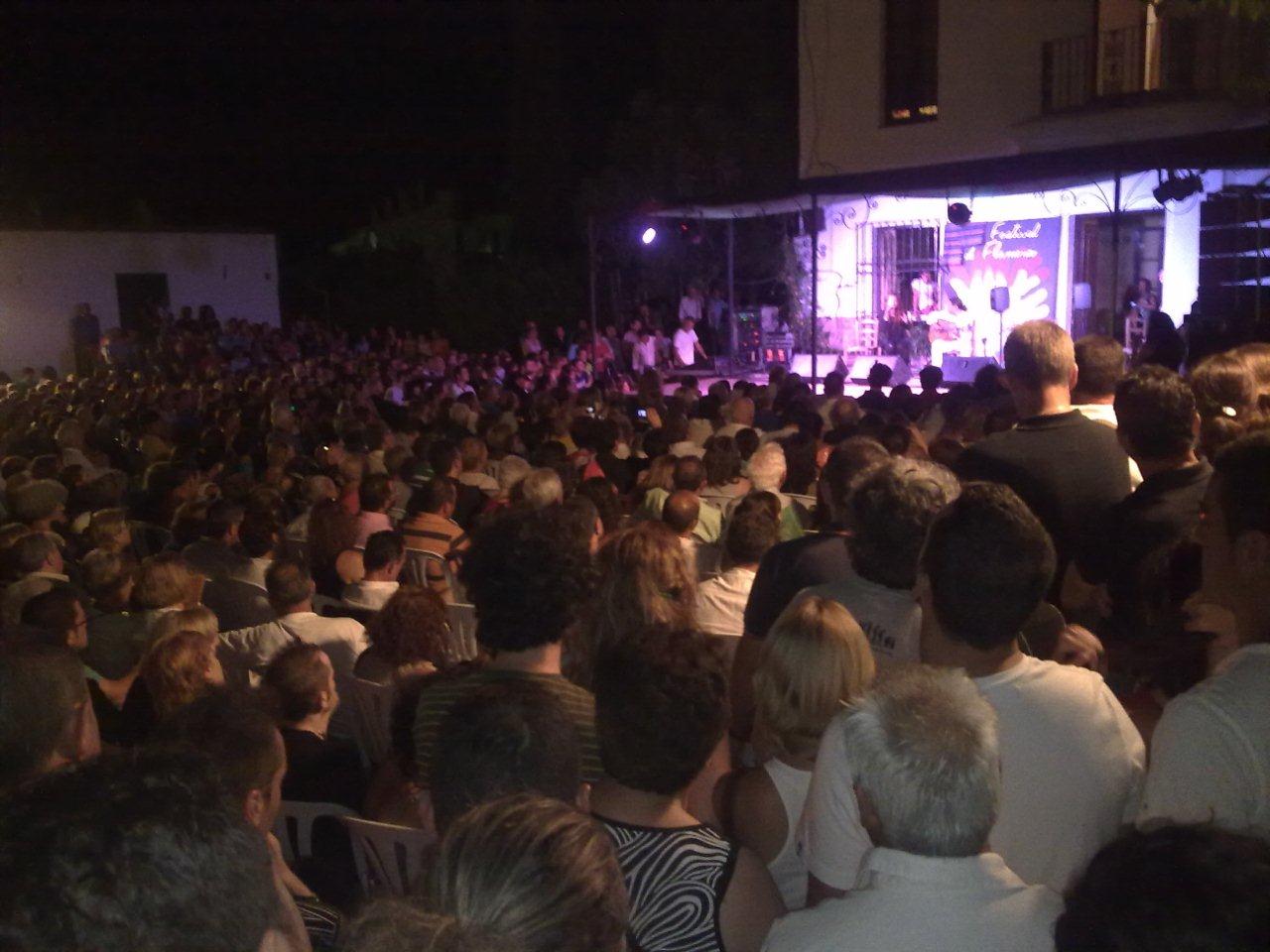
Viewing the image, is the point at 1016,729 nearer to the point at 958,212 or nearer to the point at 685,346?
the point at 958,212

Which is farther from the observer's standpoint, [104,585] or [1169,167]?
[1169,167]

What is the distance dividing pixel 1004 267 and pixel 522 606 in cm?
1529

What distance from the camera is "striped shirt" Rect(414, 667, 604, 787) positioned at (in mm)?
2787

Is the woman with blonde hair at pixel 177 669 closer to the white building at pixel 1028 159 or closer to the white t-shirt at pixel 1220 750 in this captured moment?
the white t-shirt at pixel 1220 750

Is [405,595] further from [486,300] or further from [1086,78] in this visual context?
[486,300]

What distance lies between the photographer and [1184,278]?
1548 cm

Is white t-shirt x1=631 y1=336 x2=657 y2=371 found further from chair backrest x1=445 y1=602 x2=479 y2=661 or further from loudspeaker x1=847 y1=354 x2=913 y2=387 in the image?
chair backrest x1=445 y1=602 x2=479 y2=661

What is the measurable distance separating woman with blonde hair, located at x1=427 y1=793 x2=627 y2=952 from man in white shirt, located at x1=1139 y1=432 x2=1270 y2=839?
2.78ft

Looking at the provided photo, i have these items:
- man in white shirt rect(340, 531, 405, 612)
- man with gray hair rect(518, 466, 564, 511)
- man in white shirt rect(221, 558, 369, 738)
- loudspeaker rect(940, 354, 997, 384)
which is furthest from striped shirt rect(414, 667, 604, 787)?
loudspeaker rect(940, 354, 997, 384)

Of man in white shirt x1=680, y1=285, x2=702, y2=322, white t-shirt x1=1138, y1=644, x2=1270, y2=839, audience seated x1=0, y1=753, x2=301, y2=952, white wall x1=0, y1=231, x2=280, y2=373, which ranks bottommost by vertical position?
white t-shirt x1=1138, y1=644, x2=1270, y2=839

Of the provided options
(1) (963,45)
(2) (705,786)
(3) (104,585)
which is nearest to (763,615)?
(2) (705,786)

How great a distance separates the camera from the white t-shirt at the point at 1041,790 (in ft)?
7.11

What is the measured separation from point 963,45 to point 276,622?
1730 centimetres

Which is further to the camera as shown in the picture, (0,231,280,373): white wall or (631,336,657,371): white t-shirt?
(0,231,280,373): white wall
